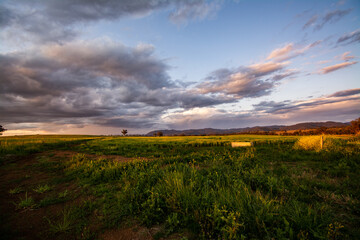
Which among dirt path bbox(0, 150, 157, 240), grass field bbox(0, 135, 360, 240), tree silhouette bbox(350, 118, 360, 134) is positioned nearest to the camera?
grass field bbox(0, 135, 360, 240)

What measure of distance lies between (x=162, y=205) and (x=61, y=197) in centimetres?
463

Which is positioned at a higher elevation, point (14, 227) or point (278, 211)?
point (278, 211)

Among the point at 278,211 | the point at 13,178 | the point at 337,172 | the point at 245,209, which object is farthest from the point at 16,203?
the point at 337,172

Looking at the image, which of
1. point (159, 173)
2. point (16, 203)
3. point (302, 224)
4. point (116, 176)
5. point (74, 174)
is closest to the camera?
point (302, 224)

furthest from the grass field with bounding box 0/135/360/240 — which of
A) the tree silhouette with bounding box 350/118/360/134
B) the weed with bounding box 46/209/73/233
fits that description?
the tree silhouette with bounding box 350/118/360/134

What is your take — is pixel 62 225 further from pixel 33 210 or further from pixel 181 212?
pixel 181 212

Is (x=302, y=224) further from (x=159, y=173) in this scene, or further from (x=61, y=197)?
(x=61, y=197)

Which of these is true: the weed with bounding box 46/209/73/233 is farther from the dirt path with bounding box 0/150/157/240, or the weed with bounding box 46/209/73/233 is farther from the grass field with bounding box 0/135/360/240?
the dirt path with bounding box 0/150/157/240

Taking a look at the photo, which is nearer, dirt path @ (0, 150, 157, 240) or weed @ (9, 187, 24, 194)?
dirt path @ (0, 150, 157, 240)

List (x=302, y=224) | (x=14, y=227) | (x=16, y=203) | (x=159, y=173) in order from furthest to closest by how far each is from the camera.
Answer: (x=159, y=173)
(x=16, y=203)
(x=14, y=227)
(x=302, y=224)

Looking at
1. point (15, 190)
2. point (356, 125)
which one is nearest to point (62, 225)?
point (15, 190)

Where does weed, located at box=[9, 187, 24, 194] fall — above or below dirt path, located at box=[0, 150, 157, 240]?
above

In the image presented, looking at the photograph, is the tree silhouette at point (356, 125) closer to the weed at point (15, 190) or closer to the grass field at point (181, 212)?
the grass field at point (181, 212)

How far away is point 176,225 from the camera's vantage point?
380 centimetres
